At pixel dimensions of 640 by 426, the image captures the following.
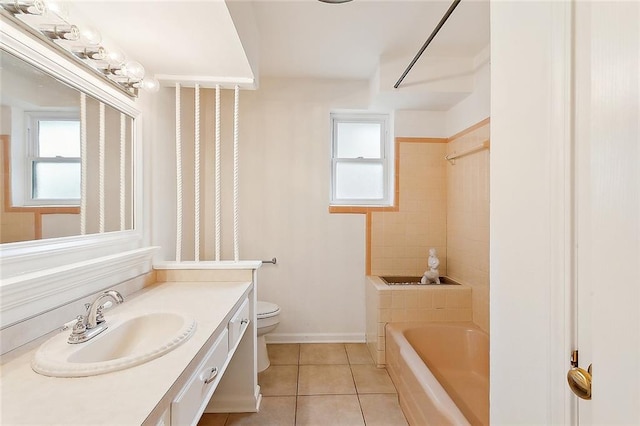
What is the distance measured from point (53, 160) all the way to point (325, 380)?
2.01 m

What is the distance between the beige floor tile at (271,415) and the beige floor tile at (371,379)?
1.62 feet

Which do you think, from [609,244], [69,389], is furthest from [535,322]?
[69,389]

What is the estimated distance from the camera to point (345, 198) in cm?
288

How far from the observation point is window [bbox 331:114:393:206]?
2885 millimetres

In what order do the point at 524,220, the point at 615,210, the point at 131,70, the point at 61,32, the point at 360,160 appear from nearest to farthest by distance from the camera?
the point at 615,210, the point at 524,220, the point at 61,32, the point at 131,70, the point at 360,160

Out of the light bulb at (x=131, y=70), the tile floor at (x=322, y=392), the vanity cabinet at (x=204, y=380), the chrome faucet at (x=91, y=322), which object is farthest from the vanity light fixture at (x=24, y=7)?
the tile floor at (x=322, y=392)

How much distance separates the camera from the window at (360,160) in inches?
114

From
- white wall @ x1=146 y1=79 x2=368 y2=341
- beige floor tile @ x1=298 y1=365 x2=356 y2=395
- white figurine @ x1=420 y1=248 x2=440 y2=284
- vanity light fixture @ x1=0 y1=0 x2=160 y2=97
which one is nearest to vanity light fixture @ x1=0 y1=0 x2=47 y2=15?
vanity light fixture @ x1=0 y1=0 x2=160 y2=97

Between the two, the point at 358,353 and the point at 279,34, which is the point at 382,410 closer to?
the point at 358,353

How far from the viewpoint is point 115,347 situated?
106 centimetres

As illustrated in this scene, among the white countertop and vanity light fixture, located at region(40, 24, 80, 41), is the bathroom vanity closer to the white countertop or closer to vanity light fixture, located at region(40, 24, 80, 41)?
the white countertop

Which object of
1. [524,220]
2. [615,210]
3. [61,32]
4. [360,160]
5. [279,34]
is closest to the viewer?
[615,210]

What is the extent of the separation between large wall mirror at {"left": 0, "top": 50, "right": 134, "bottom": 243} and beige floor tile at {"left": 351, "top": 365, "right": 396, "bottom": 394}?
183 cm

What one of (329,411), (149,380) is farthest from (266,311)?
(149,380)
